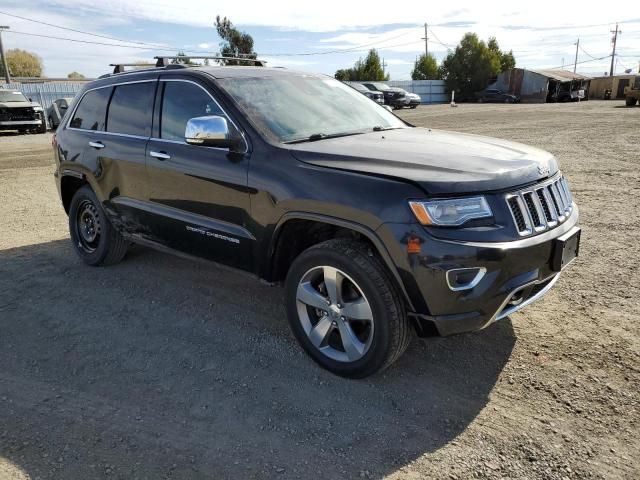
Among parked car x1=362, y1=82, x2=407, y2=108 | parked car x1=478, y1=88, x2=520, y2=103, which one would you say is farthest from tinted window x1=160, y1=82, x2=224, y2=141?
parked car x1=478, y1=88, x2=520, y2=103

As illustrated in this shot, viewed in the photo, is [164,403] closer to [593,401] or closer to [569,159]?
[593,401]

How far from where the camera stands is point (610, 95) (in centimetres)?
5153

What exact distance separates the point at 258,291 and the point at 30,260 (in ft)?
8.93

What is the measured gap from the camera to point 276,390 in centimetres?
324

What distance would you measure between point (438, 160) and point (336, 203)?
0.65 meters

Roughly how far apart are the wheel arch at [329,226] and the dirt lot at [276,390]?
1.96 ft

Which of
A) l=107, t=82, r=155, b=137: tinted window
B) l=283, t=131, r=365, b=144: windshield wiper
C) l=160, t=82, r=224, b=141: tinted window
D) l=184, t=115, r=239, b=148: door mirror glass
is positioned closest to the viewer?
l=184, t=115, r=239, b=148: door mirror glass

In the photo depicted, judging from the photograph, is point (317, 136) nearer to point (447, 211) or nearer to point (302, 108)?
point (302, 108)

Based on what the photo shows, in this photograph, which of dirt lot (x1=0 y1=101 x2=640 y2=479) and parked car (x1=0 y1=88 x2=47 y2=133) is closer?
dirt lot (x1=0 y1=101 x2=640 y2=479)

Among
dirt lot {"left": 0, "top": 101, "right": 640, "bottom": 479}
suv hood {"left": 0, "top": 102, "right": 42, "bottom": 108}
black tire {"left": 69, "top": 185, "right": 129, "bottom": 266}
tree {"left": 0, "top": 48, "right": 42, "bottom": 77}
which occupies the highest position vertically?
tree {"left": 0, "top": 48, "right": 42, "bottom": 77}

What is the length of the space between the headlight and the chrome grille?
242mm

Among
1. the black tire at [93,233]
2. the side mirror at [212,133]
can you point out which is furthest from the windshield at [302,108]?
the black tire at [93,233]

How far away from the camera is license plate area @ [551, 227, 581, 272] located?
10.1ft

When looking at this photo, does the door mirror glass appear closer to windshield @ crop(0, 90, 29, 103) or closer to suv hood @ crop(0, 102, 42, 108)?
suv hood @ crop(0, 102, 42, 108)
